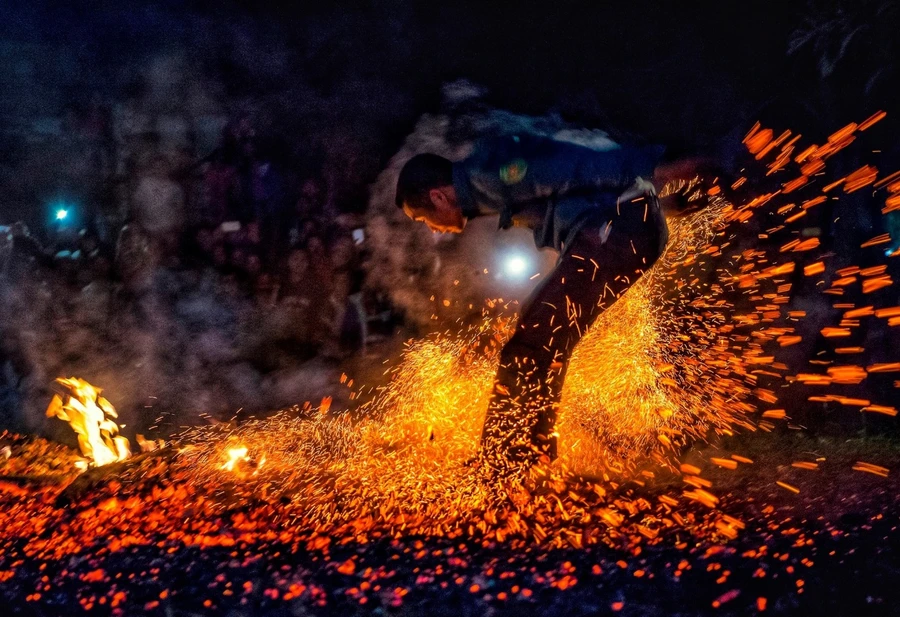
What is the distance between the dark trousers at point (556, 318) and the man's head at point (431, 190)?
72 centimetres

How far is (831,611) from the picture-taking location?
7.88 ft

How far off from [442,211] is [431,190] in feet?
0.47

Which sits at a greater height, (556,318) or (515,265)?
(515,265)

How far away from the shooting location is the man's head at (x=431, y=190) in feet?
11.9

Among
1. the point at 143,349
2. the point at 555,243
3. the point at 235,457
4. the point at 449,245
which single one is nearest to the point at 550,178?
the point at 555,243

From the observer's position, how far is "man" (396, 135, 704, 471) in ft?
11.1

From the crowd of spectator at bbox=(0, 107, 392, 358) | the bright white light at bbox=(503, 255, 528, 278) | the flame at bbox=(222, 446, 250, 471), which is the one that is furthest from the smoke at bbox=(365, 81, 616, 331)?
the flame at bbox=(222, 446, 250, 471)

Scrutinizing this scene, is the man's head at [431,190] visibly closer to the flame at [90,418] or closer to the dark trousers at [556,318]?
the dark trousers at [556,318]

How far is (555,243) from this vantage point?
3537 mm

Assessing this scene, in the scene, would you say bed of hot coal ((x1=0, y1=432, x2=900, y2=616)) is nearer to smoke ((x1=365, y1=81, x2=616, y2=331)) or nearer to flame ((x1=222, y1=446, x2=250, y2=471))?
flame ((x1=222, y1=446, x2=250, y2=471))

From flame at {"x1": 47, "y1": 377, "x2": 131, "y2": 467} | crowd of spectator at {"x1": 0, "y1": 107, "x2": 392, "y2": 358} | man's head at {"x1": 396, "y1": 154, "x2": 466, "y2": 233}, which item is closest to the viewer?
man's head at {"x1": 396, "y1": 154, "x2": 466, "y2": 233}

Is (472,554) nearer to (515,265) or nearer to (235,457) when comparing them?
(235,457)

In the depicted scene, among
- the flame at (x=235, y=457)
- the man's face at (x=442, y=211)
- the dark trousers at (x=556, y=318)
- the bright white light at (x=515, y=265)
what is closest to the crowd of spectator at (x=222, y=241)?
the flame at (x=235, y=457)

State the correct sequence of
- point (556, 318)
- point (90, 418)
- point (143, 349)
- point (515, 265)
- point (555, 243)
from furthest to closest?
point (515, 265) → point (143, 349) → point (90, 418) → point (555, 243) → point (556, 318)
